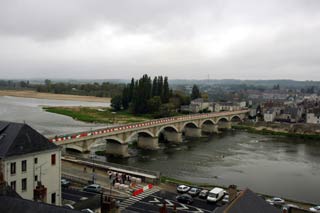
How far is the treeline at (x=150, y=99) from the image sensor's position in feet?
338

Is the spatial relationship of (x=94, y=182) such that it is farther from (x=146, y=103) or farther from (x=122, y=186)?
(x=146, y=103)

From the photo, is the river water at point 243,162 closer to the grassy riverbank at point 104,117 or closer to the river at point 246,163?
the river at point 246,163

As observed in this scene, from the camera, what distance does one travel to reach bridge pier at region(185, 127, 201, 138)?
82.7 metres

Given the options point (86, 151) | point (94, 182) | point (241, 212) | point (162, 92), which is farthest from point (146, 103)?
point (241, 212)

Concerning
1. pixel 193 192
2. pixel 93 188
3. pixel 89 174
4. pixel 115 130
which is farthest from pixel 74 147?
pixel 193 192

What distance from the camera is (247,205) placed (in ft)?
58.1

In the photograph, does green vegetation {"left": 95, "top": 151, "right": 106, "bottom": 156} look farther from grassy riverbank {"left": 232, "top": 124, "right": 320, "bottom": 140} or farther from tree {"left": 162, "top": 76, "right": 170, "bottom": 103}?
tree {"left": 162, "top": 76, "right": 170, "bottom": 103}

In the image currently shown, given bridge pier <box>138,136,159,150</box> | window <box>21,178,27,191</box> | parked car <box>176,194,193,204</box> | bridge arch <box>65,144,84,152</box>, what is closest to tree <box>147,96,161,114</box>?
bridge pier <box>138,136,159,150</box>

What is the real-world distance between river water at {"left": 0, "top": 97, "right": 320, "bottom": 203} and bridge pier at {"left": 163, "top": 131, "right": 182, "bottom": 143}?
171cm

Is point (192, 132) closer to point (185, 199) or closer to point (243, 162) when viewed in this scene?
point (243, 162)

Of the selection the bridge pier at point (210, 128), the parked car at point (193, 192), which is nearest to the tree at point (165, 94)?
the bridge pier at point (210, 128)

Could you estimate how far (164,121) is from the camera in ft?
228

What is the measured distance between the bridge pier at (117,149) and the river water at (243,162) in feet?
5.42

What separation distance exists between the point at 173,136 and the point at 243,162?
2066cm
